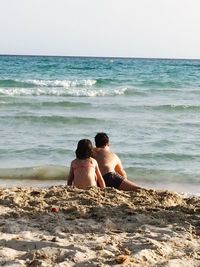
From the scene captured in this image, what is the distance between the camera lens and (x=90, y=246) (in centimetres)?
408

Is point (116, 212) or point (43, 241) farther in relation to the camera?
point (116, 212)

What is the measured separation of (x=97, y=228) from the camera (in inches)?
179

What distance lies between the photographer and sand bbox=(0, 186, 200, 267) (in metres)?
3.85

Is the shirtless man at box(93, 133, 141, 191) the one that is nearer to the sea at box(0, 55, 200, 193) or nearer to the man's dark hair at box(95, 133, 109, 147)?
the man's dark hair at box(95, 133, 109, 147)

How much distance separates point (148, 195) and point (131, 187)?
68cm

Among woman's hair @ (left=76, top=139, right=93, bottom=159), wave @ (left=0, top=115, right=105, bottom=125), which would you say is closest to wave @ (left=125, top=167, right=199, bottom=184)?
woman's hair @ (left=76, top=139, right=93, bottom=159)

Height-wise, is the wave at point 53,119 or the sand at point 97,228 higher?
the sand at point 97,228

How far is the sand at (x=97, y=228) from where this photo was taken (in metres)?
3.85

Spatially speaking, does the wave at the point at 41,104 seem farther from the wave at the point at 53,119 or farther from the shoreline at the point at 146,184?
the shoreline at the point at 146,184

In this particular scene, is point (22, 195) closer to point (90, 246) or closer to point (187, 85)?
point (90, 246)

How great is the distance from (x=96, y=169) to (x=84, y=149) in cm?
29

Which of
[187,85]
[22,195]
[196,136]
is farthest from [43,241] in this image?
[187,85]

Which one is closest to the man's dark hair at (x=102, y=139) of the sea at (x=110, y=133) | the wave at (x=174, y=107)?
the sea at (x=110, y=133)

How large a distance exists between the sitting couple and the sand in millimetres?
365
